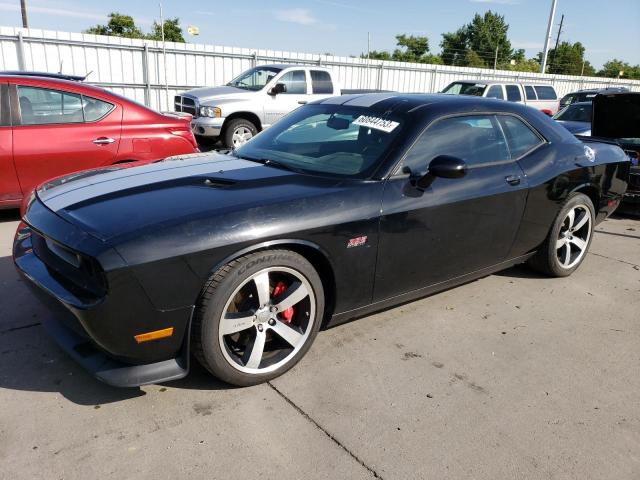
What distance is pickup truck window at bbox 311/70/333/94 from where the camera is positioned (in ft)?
37.6

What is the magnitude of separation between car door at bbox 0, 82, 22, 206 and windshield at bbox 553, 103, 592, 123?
32.0 feet

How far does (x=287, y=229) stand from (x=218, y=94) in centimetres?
858

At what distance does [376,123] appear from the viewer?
3434 millimetres

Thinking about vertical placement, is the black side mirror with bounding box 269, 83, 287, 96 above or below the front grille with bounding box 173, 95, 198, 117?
above

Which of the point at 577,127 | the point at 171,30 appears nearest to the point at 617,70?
the point at 171,30

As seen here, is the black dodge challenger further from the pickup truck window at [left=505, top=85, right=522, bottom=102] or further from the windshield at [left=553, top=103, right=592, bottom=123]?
the pickup truck window at [left=505, top=85, right=522, bottom=102]

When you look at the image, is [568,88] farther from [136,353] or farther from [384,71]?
[136,353]

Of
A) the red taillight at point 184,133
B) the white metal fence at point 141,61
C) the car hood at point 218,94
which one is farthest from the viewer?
the white metal fence at point 141,61

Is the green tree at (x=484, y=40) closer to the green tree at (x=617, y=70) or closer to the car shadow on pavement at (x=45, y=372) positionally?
the green tree at (x=617, y=70)

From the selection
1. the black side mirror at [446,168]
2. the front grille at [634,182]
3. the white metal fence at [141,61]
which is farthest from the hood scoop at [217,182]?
the white metal fence at [141,61]

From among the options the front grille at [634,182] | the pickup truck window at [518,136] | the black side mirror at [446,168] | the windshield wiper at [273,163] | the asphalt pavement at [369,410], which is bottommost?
the asphalt pavement at [369,410]

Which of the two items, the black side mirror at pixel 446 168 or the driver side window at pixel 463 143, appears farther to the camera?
the driver side window at pixel 463 143

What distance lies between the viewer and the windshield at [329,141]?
3.25 meters

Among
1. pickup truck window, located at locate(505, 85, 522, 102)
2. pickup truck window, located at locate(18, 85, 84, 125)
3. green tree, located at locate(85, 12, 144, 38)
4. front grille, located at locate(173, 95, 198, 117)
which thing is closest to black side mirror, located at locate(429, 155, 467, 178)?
pickup truck window, located at locate(18, 85, 84, 125)
